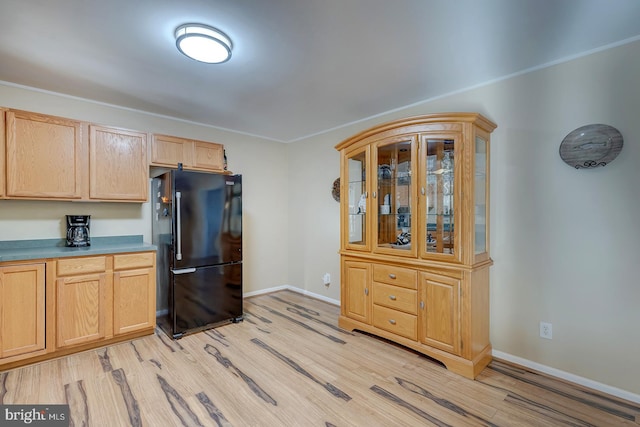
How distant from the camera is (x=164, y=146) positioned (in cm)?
332

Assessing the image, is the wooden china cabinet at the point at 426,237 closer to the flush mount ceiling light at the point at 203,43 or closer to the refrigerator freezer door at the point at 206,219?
the refrigerator freezer door at the point at 206,219

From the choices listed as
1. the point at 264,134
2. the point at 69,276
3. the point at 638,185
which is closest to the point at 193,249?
the point at 69,276

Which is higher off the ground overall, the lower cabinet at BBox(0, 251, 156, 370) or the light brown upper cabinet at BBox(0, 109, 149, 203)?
the light brown upper cabinet at BBox(0, 109, 149, 203)

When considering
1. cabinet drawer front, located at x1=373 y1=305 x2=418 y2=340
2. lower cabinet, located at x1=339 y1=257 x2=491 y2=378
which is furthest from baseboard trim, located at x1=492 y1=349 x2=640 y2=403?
cabinet drawer front, located at x1=373 y1=305 x2=418 y2=340

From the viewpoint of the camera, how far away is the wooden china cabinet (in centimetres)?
233

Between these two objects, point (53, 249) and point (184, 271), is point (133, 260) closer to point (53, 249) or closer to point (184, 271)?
point (184, 271)

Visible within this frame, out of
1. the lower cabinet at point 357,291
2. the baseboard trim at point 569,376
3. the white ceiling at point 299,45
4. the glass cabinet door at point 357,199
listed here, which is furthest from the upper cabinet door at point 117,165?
the baseboard trim at point 569,376

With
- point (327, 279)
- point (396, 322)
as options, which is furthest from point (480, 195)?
point (327, 279)

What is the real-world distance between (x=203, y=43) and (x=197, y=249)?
1.96 metres

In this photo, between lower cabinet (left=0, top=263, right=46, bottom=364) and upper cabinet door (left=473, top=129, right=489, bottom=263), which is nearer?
lower cabinet (left=0, top=263, right=46, bottom=364)

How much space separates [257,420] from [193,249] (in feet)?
5.89

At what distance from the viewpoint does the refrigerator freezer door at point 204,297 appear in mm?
2957

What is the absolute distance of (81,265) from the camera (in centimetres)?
260

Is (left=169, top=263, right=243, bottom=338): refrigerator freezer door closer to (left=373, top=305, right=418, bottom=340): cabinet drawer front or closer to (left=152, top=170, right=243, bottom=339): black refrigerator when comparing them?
(left=152, top=170, right=243, bottom=339): black refrigerator
